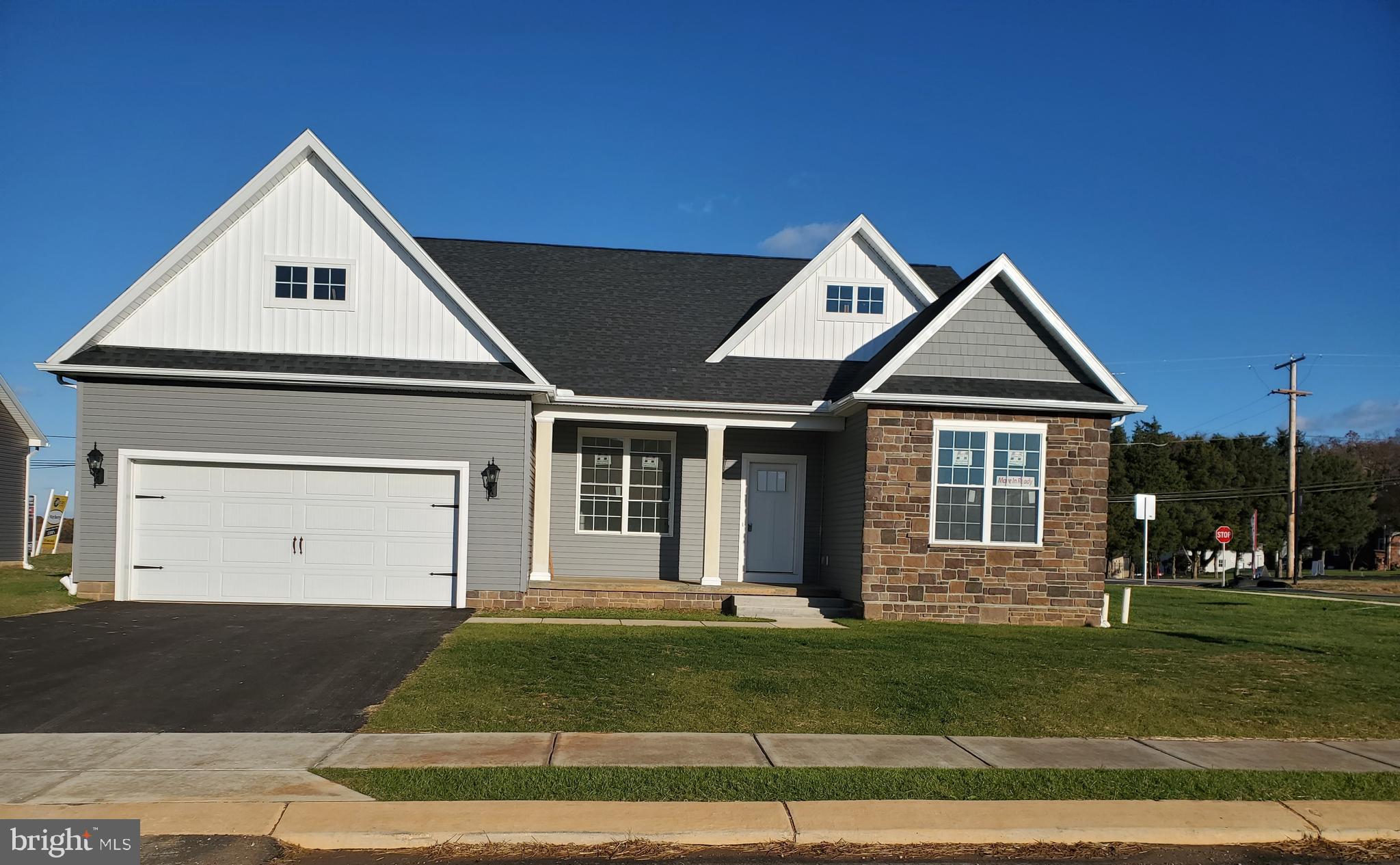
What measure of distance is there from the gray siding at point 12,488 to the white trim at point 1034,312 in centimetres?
2708

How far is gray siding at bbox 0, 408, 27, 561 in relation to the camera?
2936cm

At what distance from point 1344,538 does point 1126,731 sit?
66388 mm

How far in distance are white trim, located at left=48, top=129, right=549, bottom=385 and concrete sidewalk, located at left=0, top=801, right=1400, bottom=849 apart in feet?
32.3

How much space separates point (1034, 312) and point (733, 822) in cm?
1208

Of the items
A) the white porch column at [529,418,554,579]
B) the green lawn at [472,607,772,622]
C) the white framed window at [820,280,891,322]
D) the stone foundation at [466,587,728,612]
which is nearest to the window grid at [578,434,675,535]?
the white porch column at [529,418,554,579]

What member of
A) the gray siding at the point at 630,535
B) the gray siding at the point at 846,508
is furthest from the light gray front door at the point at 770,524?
the gray siding at the point at 630,535

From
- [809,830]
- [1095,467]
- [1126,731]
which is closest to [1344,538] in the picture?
[1095,467]

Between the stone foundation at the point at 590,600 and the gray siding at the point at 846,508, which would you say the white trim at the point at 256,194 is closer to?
the stone foundation at the point at 590,600

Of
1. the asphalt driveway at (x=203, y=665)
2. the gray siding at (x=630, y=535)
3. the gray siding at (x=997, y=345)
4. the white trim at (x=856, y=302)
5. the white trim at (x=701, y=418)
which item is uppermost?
the white trim at (x=856, y=302)

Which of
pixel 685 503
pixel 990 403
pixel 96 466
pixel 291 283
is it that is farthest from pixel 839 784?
pixel 96 466

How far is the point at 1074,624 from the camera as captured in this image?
15742 millimetres

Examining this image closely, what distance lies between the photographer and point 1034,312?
16062mm

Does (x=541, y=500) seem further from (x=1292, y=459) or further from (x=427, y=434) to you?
(x=1292, y=459)

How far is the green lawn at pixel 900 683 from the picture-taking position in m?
8.60
